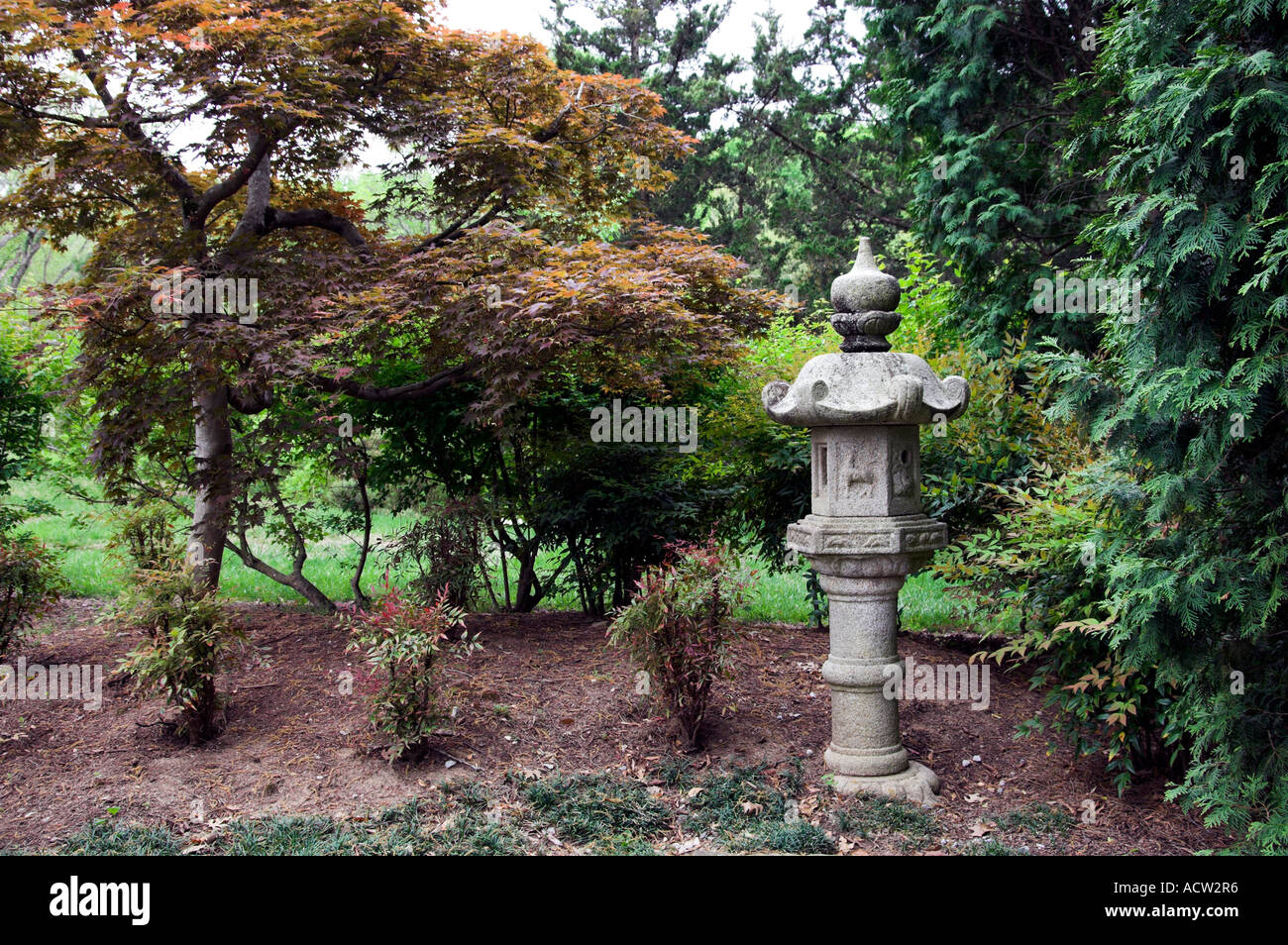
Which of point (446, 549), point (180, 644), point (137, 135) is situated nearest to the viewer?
point (180, 644)

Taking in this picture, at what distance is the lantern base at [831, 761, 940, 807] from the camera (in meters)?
4.62

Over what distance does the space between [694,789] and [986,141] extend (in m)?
6.49

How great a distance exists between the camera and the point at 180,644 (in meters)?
4.90

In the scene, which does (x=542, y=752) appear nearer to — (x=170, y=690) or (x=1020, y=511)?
(x=170, y=690)

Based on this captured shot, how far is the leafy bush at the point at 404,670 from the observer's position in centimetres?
469

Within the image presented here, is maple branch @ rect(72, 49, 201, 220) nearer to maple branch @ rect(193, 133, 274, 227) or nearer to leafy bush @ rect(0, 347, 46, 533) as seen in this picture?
maple branch @ rect(193, 133, 274, 227)

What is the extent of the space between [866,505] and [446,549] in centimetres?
326

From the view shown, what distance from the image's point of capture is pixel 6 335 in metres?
8.02

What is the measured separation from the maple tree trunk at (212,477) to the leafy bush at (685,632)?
3.01 meters

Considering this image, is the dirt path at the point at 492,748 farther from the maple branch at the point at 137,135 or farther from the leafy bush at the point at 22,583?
the maple branch at the point at 137,135

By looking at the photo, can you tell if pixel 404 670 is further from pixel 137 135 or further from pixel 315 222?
pixel 137 135

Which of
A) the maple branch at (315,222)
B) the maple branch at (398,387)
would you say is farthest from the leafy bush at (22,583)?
the maple branch at (315,222)

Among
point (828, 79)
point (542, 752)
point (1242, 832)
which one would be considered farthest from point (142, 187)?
point (828, 79)

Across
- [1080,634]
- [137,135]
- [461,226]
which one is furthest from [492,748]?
[137,135]
